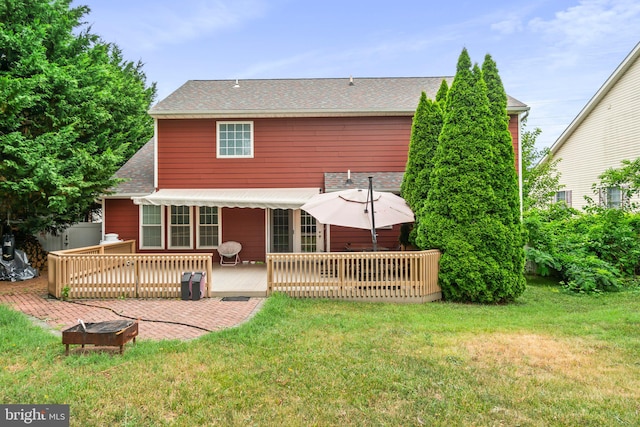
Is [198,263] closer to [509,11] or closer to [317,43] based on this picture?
[509,11]

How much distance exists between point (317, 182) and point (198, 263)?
589 cm

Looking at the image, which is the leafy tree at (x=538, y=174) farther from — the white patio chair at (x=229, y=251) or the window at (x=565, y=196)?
the white patio chair at (x=229, y=251)

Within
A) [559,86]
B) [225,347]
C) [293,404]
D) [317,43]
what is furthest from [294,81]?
[559,86]

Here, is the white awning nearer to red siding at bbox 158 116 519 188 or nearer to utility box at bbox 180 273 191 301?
red siding at bbox 158 116 519 188

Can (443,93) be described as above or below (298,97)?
below

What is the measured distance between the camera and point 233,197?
11.8 meters

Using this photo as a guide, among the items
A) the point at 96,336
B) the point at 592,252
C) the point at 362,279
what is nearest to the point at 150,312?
the point at 96,336

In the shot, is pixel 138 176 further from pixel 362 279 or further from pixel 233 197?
pixel 362 279

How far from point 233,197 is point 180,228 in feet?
9.45

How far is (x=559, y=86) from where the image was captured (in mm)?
27906

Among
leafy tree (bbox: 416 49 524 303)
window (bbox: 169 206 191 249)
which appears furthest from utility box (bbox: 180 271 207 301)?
leafy tree (bbox: 416 49 524 303)

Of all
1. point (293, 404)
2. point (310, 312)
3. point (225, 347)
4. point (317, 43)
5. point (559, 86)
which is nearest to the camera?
point (293, 404)

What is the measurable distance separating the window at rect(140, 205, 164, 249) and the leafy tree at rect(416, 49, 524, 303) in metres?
9.51

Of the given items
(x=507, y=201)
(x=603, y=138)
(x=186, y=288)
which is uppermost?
(x=603, y=138)
